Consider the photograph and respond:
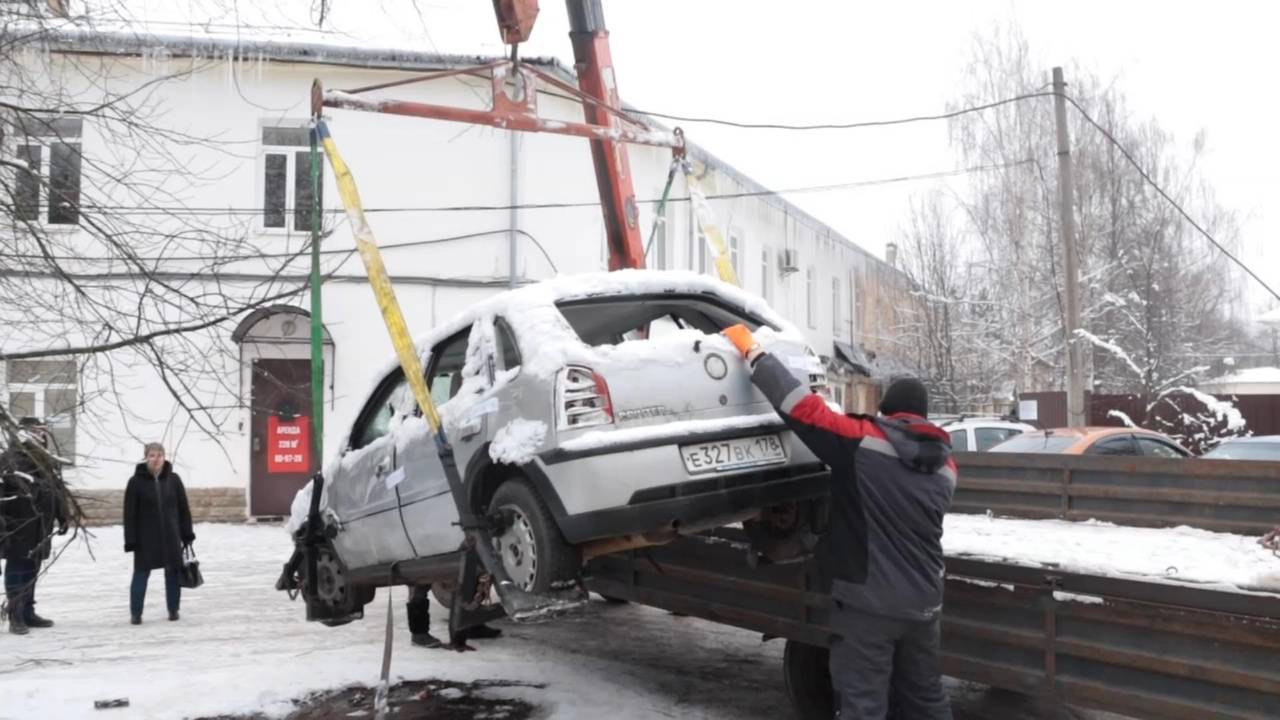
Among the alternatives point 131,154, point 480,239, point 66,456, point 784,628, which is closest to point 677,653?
point 784,628

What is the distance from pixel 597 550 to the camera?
4.63m

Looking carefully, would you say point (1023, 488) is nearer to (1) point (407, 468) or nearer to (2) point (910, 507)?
(2) point (910, 507)

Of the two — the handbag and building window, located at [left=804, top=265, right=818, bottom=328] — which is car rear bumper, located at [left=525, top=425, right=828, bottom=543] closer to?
the handbag

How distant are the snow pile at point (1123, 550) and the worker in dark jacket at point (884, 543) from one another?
60cm

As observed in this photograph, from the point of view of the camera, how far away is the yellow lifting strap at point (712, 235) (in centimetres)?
577

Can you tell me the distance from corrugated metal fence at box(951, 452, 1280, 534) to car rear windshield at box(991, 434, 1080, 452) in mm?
4019

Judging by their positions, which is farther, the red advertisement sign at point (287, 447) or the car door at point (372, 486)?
the red advertisement sign at point (287, 447)

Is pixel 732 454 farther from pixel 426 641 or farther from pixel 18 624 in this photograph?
pixel 18 624

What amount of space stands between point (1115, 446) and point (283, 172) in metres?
12.2

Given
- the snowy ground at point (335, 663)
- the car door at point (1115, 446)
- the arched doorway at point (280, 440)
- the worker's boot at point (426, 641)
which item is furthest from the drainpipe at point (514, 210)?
the worker's boot at point (426, 641)

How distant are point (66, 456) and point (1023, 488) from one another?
19.2ft

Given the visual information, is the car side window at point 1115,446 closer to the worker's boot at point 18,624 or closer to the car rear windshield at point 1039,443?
the car rear windshield at point 1039,443

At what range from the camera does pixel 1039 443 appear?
1150 cm

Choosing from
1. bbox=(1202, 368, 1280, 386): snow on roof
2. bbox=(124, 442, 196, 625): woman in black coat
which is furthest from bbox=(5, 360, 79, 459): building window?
bbox=(1202, 368, 1280, 386): snow on roof
